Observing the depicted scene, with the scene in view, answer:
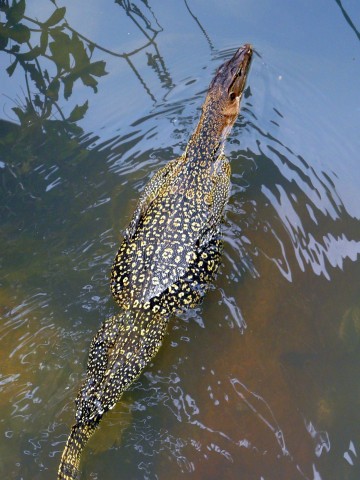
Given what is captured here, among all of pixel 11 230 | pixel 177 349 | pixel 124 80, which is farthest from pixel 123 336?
pixel 124 80

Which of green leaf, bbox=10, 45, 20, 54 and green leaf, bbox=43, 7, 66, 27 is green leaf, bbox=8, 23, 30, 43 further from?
green leaf, bbox=43, 7, 66, 27

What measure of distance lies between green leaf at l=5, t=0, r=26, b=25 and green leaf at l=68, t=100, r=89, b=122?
1647 mm

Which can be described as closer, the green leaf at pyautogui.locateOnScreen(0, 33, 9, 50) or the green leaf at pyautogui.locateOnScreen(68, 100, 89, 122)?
the green leaf at pyautogui.locateOnScreen(68, 100, 89, 122)

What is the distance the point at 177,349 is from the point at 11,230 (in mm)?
2370

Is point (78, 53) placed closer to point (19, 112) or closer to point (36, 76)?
point (36, 76)

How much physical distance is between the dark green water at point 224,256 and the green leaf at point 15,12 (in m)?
0.02

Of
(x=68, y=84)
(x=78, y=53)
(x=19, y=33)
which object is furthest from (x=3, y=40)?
(x=68, y=84)

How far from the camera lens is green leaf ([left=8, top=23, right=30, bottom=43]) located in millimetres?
7471

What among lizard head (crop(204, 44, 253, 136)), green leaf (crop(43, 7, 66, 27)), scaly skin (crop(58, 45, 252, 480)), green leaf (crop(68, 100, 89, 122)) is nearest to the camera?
scaly skin (crop(58, 45, 252, 480))

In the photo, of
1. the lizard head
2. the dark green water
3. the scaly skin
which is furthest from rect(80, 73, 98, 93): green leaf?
the scaly skin

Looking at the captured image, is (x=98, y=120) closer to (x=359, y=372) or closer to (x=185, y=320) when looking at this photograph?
(x=185, y=320)

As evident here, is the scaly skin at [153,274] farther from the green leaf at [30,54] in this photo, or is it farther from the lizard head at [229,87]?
the green leaf at [30,54]

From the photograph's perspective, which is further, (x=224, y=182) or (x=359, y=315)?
(x=224, y=182)

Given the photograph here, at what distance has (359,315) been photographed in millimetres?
5766
